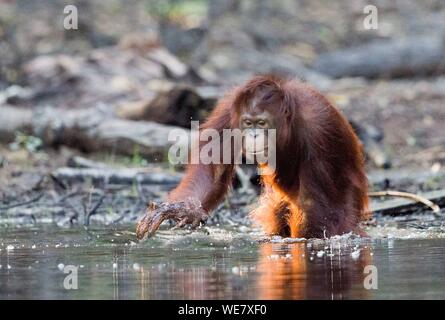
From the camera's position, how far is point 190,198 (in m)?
7.20

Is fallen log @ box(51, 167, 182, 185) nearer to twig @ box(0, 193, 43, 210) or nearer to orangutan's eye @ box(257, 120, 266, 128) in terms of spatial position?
twig @ box(0, 193, 43, 210)

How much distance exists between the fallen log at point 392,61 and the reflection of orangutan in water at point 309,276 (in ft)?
37.2

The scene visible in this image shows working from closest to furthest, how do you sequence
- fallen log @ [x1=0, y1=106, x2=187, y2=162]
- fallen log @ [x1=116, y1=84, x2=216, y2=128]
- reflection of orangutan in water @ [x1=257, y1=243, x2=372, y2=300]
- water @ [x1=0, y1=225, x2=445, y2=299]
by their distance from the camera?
reflection of orangutan in water @ [x1=257, y1=243, x2=372, y2=300]
water @ [x1=0, y1=225, x2=445, y2=299]
fallen log @ [x1=0, y1=106, x2=187, y2=162]
fallen log @ [x1=116, y1=84, x2=216, y2=128]

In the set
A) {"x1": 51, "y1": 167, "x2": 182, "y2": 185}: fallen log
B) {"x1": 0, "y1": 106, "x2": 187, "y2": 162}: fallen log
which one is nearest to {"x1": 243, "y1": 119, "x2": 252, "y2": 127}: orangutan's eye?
{"x1": 51, "y1": 167, "x2": 182, "y2": 185}: fallen log

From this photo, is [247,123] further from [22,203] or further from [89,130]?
[89,130]

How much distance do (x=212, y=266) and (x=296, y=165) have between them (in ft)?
5.75

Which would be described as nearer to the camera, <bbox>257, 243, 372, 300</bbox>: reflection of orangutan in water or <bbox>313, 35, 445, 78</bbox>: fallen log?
<bbox>257, 243, 372, 300</bbox>: reflection of orangutan in water

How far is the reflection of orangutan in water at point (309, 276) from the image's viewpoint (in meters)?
4.83

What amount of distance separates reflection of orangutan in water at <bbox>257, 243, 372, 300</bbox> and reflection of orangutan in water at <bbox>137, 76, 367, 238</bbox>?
0.66 metres

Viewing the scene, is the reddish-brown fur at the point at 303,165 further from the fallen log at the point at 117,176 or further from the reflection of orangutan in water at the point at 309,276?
the fallen log at the point at 117,176

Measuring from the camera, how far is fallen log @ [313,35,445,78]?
1766 centimetres

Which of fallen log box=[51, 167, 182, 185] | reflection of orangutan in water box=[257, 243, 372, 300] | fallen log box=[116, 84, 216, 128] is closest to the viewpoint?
reflection of orangutan in water box=[257, 243, 372, 300]
